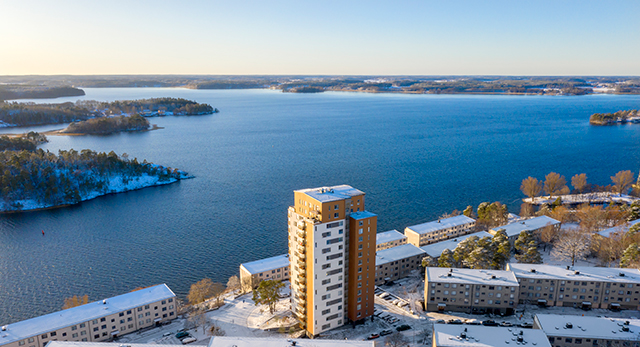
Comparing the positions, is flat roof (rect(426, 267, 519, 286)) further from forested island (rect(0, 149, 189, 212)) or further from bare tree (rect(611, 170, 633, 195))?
forested island (rect(0, 149, 189, 212))

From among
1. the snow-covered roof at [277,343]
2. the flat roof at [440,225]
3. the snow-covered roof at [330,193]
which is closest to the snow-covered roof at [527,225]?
the flat roof at [440,225]

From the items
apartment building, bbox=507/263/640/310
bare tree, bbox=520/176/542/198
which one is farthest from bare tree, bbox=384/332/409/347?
bare tree, bbox=520/176/542/198

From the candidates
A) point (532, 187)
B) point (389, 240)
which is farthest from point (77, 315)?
point (532, 187)

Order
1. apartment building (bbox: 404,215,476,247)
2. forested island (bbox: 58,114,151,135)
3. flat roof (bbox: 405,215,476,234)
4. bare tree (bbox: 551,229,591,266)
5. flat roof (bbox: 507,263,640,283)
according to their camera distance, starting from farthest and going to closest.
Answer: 1. forested island (bbox: 58,114,151,135)
2. flat roof (bbox: 405,215,476,234)
3. apartment building (bbox: 404,215,476,247)
4. bare tree (bbox: 551,229,591,266)
5. flat roof (bbox: 507,263,640,283)

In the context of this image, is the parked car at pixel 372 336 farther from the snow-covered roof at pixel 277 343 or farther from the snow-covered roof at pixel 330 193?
the snow-covered roof at pixel 330 193

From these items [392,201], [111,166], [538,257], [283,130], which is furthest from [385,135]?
[538,257]
